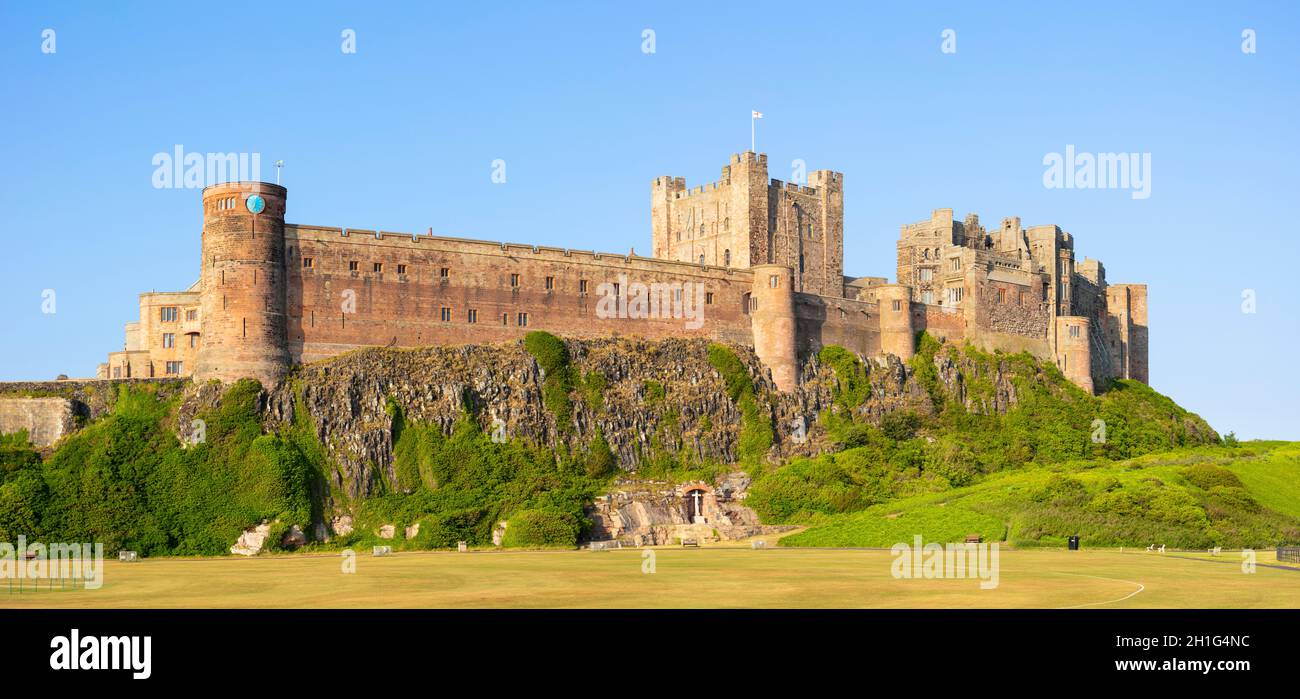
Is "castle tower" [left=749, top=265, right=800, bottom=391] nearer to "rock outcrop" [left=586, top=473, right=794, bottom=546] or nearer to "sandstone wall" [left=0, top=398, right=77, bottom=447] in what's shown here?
"rock outcrop" [left=586, top=473, right=794, bottom=546]

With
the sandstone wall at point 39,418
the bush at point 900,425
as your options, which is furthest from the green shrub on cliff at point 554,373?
the sandstone wall at point 39,418

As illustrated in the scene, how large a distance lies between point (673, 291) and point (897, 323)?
57.1 feet

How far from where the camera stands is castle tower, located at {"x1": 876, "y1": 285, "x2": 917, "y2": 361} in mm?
100312

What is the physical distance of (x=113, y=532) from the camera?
68125 millimetres

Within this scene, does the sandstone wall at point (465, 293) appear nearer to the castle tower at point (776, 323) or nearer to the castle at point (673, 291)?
the castle at point (673, 291)

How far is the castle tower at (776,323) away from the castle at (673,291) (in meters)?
0.12

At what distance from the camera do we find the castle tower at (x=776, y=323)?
92.8 metres

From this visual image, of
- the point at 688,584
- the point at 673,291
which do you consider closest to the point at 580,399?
the point at 673,291

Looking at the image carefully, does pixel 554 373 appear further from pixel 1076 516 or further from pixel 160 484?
pixel 1076 516

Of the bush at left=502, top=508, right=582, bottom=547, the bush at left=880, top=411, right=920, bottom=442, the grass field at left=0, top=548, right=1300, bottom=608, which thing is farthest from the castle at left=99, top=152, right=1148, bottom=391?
the grass field at left=0, top=548, right=1300, bottom=608

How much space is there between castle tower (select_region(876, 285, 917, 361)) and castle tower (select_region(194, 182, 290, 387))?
42.5 m
